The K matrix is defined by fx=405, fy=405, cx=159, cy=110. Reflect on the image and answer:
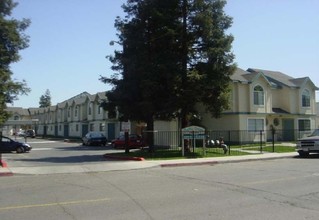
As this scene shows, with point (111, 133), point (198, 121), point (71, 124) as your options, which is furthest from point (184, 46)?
point (71, 124)

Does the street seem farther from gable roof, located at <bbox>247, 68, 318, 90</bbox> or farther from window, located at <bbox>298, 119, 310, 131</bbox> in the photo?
window, located at <bbox>298, 119, 310, 131</bbox>

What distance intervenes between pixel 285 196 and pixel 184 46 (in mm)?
17339

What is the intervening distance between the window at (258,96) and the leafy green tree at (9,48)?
920 inches

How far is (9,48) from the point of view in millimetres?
22797

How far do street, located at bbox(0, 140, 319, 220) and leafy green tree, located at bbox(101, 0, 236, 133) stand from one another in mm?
10963

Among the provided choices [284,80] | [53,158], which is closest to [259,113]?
[284,80]

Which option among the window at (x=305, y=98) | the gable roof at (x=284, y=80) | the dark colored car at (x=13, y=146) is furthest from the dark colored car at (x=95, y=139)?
the window at (x=305, y=98)

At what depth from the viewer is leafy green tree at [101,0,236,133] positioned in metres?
25.2

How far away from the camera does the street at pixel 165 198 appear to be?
821 cm

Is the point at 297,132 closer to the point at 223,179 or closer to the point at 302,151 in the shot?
the point at 302,151

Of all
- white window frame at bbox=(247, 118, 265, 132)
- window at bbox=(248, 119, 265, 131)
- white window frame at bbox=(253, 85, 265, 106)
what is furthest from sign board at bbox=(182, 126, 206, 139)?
white window frame at bbox=(253, 85, 265, 106)

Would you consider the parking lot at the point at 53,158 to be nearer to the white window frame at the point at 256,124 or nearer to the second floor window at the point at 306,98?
the white window frame at the point at 256,124

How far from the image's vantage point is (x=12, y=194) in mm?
11227

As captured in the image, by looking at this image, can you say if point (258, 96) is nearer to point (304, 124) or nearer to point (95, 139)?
point (304, 124)
